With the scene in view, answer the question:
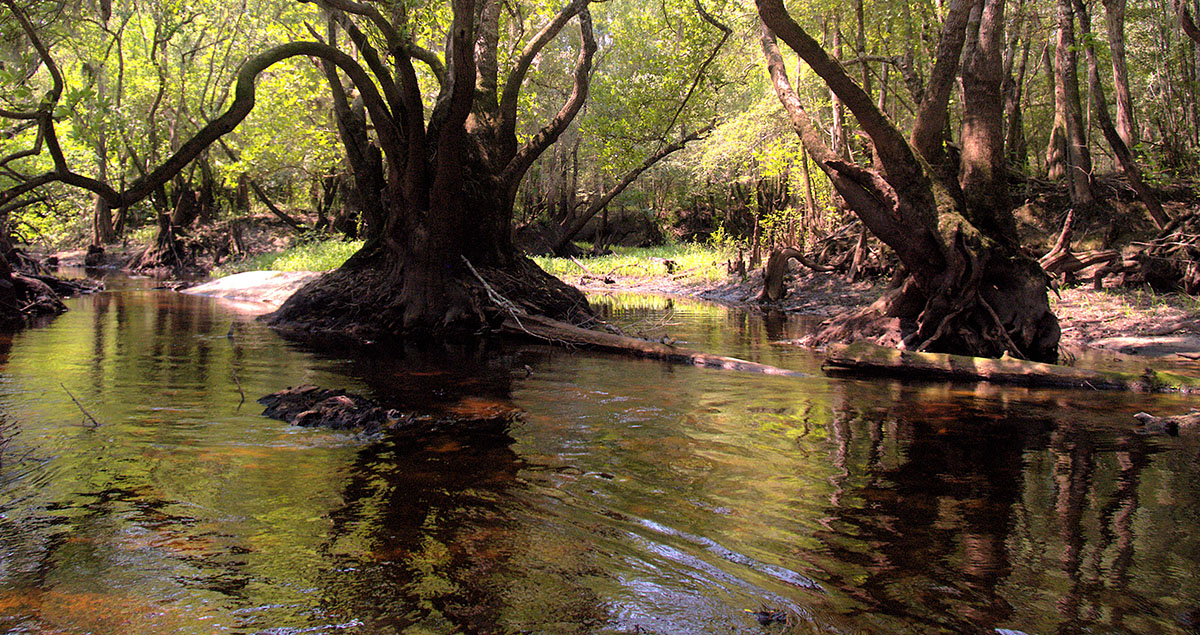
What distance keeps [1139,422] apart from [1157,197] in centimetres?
1304

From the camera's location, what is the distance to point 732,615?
11.2 feet

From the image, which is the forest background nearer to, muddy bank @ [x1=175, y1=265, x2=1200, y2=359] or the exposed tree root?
muddy bank @ [x1=175, y1=265, x2=1200, y2=359]

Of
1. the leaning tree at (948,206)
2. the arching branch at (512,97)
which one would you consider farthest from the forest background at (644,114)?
the arching branch at (512,97)

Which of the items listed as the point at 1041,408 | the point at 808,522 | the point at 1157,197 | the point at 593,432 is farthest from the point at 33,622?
the point at 1157,197

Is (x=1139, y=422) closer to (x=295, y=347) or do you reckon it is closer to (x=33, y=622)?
(x=33, y=622)

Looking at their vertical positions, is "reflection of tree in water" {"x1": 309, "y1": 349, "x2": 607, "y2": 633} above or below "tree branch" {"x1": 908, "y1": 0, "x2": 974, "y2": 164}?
below

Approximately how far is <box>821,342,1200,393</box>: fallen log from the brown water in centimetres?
48

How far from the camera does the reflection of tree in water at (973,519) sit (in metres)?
3.55

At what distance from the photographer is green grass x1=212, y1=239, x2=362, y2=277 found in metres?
24.4

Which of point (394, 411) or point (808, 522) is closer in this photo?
point (808, 522)

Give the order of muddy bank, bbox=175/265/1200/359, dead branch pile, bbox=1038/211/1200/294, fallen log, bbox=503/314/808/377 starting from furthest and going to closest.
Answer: dead branch pile, bbox=1038/211/1200/294 < muddy bank, bbox=175/265/1200/359 < fallen log, bbox=503/314/808/377

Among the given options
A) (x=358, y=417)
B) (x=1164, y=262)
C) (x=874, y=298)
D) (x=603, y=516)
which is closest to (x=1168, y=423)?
(x=603, y=516)

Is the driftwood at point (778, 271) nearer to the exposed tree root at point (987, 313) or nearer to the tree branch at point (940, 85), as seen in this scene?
the tree branch at point (940, 85)

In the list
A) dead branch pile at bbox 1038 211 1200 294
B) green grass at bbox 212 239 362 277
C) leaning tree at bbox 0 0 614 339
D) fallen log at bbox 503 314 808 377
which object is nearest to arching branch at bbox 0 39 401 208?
leaning tree at bbox 0 0 614 339
